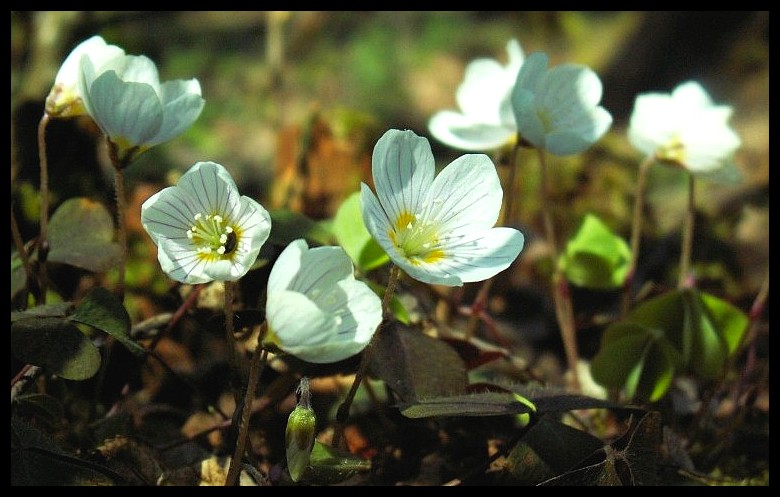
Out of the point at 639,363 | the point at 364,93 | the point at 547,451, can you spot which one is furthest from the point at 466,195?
the point at 364,93

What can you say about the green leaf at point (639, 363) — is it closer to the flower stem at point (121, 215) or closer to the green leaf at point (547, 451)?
the green leaf at point (547, 451)

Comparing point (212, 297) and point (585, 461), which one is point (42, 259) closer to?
point (212, 297)

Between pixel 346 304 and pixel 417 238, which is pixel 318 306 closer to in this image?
pixel 346 304

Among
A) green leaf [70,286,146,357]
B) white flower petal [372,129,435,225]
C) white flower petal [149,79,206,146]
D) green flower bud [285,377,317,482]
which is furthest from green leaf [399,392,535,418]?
white flower petal [149,79,206,146]

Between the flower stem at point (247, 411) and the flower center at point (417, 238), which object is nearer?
the flower stem at point (247, 411)

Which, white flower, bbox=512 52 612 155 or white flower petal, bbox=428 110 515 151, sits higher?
white flower, bbox=512 52 612 155

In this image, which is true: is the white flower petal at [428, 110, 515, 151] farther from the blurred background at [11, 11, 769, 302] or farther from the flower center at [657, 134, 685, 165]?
the blurred background at [11, 11, 769, 302]

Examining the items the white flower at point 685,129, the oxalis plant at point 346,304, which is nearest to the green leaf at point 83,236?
the oxalis plant at point 346,304

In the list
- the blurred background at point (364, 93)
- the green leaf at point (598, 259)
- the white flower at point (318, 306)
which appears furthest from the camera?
the blurred background at point (364, 93)
